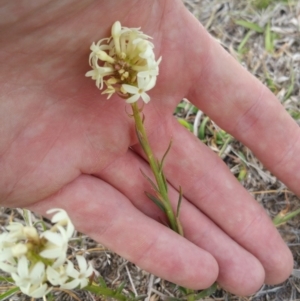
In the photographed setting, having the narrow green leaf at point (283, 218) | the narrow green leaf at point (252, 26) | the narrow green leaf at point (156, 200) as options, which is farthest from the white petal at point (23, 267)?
the narrow green leaf at point (252, 26)

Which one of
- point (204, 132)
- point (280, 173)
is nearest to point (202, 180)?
point (280, 173)

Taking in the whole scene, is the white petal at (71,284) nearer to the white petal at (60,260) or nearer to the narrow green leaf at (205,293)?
→ the white petal at (60,260)

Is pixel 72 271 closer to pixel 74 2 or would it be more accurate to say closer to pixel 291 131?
pixel 74 2

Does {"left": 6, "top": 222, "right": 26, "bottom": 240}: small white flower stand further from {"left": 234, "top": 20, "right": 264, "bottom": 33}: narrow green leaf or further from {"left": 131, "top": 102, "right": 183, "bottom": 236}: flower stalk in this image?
{"left": 234, "top": 20, "right": 264, "bottom": 33}: narrow green leaf

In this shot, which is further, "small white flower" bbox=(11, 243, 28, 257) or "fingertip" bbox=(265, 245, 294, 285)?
"fingertip" bbox=(265, 245, 294, 285)

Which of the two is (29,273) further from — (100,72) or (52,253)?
A: (100,72)

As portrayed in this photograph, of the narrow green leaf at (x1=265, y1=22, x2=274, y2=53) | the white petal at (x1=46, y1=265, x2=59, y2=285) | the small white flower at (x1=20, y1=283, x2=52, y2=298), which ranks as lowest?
the small white flower at (x1=20, y1=283, x2=52, y2=298)

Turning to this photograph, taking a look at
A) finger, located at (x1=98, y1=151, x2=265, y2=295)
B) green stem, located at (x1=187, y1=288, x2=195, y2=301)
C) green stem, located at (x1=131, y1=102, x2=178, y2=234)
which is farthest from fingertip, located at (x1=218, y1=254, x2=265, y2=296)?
green stem, located at (x1=131, y1=102, x2=178, y2=234)
